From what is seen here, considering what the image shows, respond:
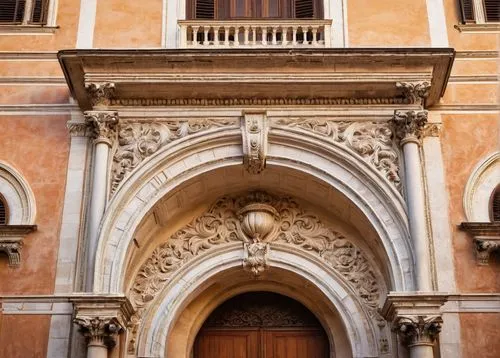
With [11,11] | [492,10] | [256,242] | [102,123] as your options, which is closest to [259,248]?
[256,242]

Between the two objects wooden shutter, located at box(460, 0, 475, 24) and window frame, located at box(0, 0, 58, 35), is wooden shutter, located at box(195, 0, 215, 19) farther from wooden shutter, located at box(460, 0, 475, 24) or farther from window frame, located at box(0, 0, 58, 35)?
wooden shutter, located at box(460, 0, 475, 24)

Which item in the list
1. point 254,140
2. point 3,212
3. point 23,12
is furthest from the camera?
point 23,12

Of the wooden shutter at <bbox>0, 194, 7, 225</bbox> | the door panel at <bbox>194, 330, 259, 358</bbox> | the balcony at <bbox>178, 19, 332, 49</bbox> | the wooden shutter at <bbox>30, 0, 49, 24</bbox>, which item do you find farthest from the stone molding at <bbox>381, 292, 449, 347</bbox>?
the wooden shutter at <bbox>30, 0, 49, 24</bbox>

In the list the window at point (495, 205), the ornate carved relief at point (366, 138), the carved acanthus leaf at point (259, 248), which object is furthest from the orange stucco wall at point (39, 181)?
the window at point (495, 205)

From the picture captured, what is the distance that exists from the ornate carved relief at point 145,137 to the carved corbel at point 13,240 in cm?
161

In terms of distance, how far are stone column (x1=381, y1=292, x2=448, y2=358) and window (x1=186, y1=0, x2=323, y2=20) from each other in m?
5.52

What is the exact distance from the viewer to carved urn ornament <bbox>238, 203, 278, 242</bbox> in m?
13.8

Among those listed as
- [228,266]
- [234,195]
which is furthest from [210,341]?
[234,195]

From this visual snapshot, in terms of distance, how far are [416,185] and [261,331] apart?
3.77 meters

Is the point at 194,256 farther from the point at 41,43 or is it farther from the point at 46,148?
the point at 41,43

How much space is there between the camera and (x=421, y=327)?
11.9 m

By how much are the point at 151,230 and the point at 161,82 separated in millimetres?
2403

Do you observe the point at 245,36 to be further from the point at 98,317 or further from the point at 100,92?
the point at 98,317

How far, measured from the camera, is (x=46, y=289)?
12820 mm
